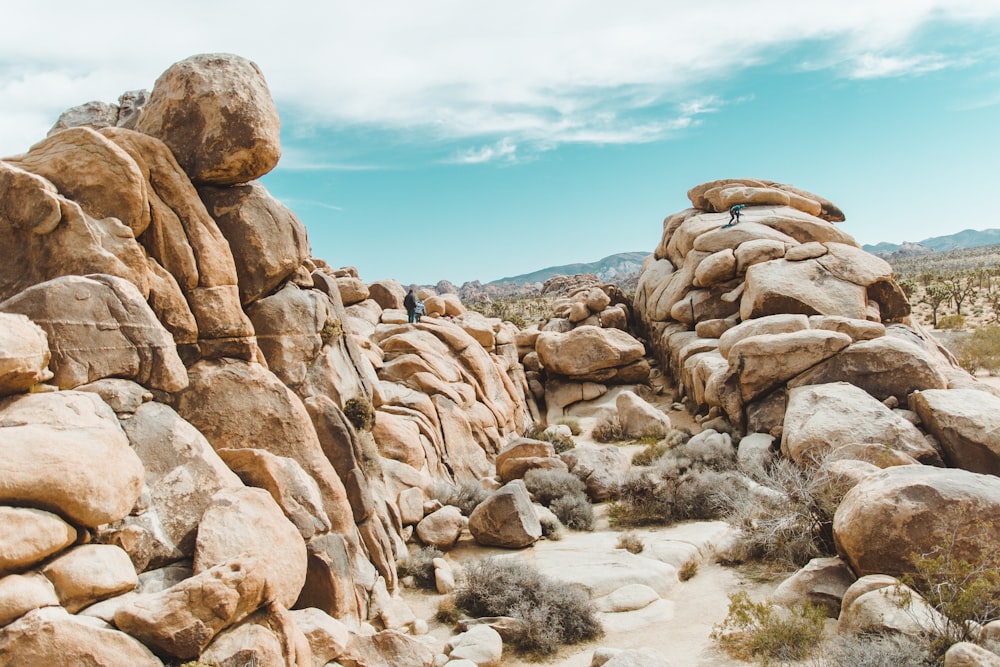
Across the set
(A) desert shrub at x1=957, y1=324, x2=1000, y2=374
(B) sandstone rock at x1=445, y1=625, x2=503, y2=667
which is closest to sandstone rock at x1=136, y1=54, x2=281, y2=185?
(B) sandstone rock at x1=445, y1=625, x2=503, y2=667

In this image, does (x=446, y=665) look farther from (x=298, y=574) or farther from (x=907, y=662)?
(x=907, y=662)

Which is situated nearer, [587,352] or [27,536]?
[27,536]

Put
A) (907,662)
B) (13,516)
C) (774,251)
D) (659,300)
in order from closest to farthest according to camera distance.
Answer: (13,516) < (907,662) < (774,251) < (659,300)

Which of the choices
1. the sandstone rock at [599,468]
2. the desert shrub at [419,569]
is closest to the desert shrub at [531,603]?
the desert shrub at [419,569]

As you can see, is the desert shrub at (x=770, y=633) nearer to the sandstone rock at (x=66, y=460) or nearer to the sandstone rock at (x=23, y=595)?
the sandstone rock at (x=66, y=460)

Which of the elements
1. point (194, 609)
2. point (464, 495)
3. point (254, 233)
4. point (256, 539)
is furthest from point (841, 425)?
point (194, 609)

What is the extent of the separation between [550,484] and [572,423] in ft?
29.2

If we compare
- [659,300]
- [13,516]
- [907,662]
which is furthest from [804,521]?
[659,300]

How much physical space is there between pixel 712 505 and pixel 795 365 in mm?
5093

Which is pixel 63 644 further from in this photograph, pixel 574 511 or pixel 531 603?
pixel 574 511

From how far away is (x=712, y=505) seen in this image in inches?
590

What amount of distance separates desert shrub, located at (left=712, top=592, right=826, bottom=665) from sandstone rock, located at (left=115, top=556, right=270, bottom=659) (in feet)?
21.4

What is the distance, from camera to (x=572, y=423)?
82.3 ft

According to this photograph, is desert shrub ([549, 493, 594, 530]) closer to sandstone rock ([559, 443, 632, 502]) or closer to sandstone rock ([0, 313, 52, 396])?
sandstone rock ([559, 443, 632, 502])
